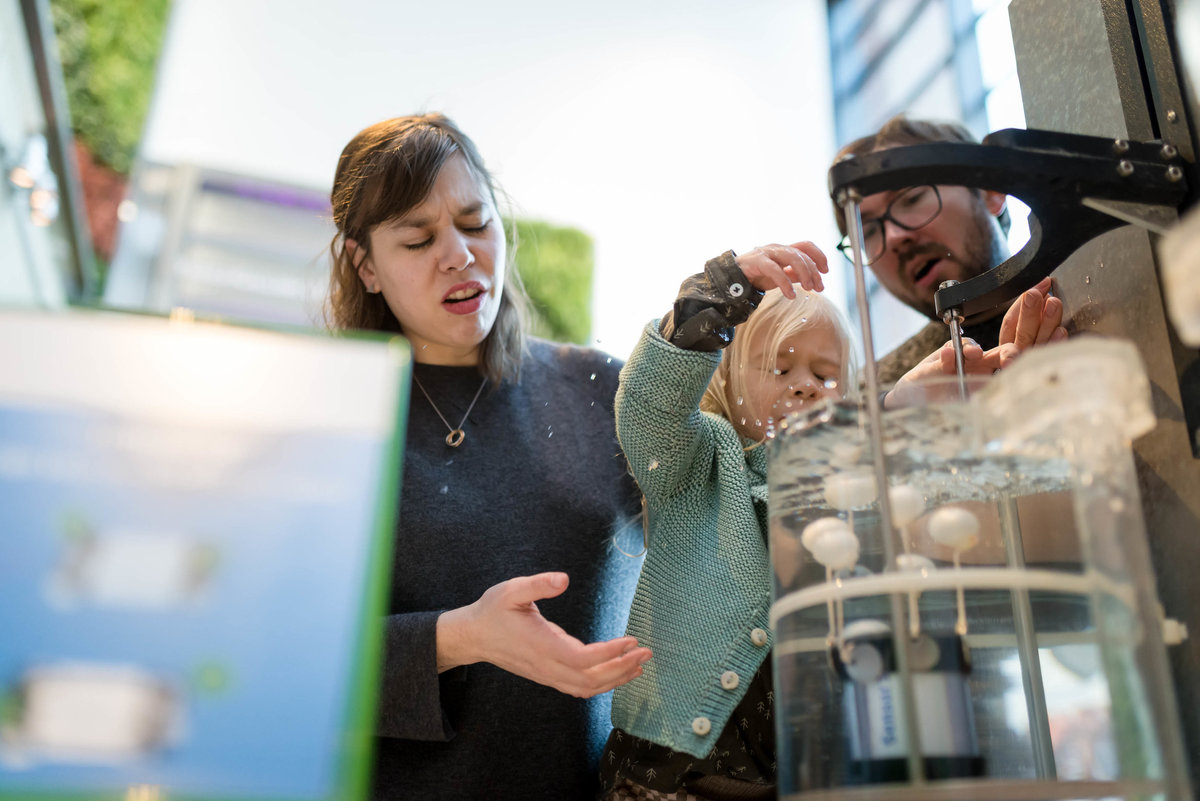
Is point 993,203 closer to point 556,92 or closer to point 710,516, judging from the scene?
point 710,516

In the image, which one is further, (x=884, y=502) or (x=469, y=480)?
(x=469, y=480)

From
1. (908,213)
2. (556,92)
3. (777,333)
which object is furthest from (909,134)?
(556,92)

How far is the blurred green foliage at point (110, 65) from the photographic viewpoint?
5.27 meters

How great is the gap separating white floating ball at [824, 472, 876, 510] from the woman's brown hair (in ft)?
2.06

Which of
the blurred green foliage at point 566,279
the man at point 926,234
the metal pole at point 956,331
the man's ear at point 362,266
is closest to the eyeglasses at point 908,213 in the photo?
the man at point 926,234

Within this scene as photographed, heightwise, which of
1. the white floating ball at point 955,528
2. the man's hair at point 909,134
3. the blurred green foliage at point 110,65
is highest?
the blurred green foliage at point 110,65

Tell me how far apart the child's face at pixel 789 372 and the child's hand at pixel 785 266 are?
13 cm

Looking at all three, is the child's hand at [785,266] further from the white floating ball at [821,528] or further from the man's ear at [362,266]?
the man's ear at [362,266]

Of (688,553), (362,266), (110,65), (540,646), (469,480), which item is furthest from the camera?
(110,65)

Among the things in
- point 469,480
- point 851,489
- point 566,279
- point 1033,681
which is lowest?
point 1033,681

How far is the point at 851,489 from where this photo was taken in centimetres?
65

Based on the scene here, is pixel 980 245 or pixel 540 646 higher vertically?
pixel 980 245

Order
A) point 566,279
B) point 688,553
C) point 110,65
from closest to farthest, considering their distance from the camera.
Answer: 1. point 688,553
2. point 566,279
3. point 110,65

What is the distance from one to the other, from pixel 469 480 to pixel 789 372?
0.38 m
